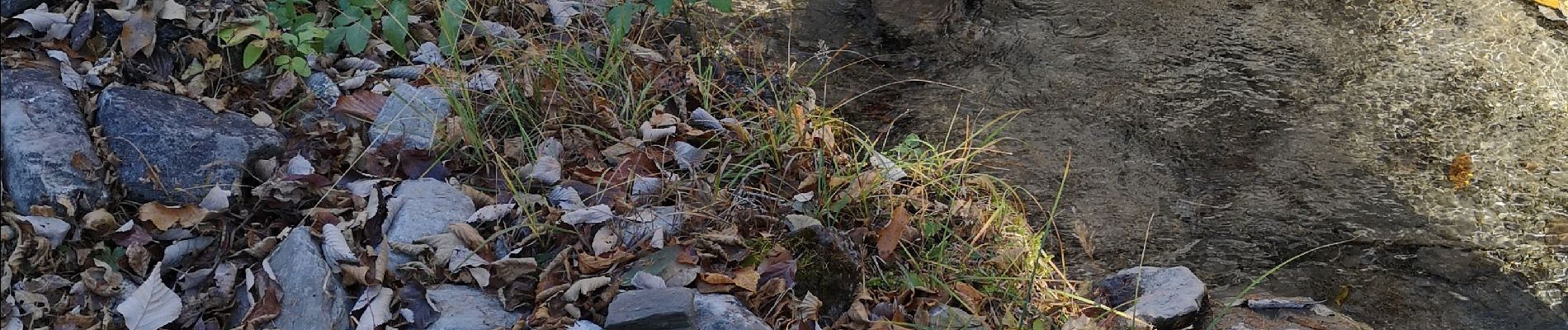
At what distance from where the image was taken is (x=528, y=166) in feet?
8.36

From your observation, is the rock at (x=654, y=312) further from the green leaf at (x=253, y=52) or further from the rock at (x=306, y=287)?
the green leaf at (x=253, y=52)

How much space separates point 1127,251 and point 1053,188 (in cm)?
27

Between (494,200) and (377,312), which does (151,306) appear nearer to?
(377,312)

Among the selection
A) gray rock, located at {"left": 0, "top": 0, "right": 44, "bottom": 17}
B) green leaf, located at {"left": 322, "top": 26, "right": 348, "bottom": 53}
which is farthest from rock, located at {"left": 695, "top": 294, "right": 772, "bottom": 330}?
gray rock, located at {"left": 0, "top": 0, "right": 44, "bottom": 17}

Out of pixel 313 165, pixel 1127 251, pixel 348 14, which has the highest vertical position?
pixel 348 14

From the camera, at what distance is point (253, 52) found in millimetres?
2590

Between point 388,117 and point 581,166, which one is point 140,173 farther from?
point 581,166

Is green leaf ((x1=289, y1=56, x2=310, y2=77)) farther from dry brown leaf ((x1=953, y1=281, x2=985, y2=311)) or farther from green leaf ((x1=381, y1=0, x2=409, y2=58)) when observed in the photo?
dry brown leaf ((x1=953, y1=281, x2=985, y2=311))

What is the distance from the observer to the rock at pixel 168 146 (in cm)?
227

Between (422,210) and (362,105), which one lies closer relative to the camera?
(422,210)

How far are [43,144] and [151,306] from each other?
0.42 metres

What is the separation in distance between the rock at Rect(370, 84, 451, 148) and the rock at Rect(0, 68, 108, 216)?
0.57m

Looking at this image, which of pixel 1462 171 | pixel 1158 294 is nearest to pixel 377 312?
pixel 1158 294

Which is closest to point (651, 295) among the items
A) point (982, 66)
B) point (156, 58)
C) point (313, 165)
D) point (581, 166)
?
point (581, 166)
